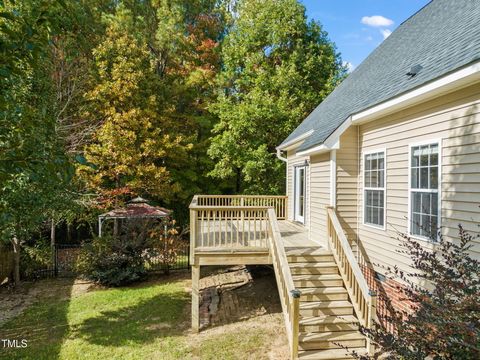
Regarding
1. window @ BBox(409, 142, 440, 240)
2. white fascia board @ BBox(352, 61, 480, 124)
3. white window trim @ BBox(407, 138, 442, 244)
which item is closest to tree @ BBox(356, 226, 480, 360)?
white window trim @ BBox(407, 138, 442, 244)

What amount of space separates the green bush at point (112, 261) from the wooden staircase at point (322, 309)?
6.16m

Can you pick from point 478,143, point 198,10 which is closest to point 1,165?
point 478,143

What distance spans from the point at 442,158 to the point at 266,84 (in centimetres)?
1346

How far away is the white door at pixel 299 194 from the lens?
36.8 feet

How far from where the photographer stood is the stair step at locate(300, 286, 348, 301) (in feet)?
21.3

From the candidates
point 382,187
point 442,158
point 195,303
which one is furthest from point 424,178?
point 195,303

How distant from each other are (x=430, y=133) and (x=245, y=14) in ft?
56.6

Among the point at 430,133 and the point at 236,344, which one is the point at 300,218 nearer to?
the point at 236,344

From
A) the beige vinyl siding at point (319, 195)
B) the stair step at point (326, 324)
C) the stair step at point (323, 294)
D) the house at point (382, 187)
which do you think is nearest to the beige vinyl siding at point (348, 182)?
the house at point (382, 187)

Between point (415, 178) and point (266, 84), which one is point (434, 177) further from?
point (266, 84)

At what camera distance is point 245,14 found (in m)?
19.4

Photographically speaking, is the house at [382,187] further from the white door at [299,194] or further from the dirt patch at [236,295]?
the white door at [299,194]

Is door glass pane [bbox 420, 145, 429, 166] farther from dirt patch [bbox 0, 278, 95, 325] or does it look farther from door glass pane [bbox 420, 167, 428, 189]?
dirt patch [bbox 0, 278, 95, 325]

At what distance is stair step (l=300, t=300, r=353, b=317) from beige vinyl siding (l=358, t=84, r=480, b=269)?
1.14 metres
